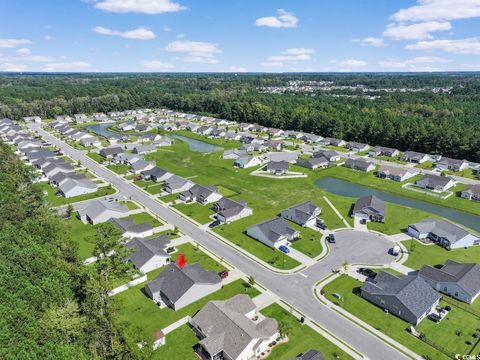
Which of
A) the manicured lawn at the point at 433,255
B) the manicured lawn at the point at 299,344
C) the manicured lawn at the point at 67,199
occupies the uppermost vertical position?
the manicured lawn at the point at 67,199

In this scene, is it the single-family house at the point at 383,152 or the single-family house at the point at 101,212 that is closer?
the single-family house at the point at 101,212

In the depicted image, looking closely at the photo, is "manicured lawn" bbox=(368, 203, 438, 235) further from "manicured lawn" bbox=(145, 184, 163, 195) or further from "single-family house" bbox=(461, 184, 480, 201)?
"manicured lawn" bbox=(145, 184, 163, 195)

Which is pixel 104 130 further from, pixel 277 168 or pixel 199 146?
pixel 277 168

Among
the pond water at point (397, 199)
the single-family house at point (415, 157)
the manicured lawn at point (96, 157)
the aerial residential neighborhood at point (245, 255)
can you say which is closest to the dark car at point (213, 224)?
the aerial residential neighborhood at point (245, 255)

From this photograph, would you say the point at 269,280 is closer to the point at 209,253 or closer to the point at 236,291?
the point at 236,291

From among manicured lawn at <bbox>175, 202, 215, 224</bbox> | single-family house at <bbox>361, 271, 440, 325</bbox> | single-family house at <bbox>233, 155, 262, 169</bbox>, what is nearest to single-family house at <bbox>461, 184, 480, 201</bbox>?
single-family house at <bbox>361, 271, 440, 325</bbox>

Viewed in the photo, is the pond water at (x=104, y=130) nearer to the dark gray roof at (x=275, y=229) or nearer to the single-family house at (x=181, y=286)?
the dark gray roof at (x=275, y=229)
